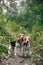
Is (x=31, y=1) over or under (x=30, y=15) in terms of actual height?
over

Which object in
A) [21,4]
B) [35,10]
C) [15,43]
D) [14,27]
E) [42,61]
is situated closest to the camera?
[42,61]

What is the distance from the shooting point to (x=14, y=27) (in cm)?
1911

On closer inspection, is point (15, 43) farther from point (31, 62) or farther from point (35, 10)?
point (35, 10)

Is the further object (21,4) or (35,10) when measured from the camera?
(21,4)

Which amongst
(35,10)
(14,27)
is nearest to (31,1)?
(35,10)

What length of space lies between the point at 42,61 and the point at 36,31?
5783 millimetres

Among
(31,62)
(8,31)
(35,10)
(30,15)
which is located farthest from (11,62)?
(30,15)

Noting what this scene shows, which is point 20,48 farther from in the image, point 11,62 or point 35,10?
point 35,10

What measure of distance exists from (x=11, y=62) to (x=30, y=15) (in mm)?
11107

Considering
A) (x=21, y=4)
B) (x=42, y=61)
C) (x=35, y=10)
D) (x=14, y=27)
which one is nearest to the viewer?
(x=42, y=61)

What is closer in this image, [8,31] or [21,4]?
[8,31]

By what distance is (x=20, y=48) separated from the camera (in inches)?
530

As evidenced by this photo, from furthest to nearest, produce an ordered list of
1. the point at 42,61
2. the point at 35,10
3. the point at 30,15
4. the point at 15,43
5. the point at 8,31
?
the point at 30,15 → the point at 35,10 → the point at 8,31 → the point at 15,43 → the point at 42,61

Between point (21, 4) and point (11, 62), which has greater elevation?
point (11, 62)
